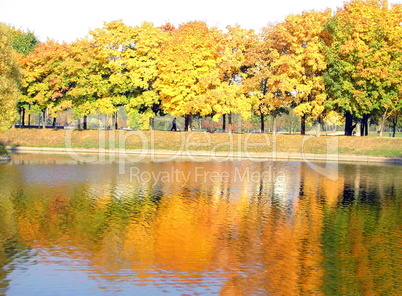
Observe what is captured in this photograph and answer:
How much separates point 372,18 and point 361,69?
21.6ft

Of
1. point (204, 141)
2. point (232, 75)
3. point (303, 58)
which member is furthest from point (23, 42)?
point (303, 58)

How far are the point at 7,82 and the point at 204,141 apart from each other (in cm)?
2466

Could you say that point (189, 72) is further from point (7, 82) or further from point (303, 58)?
point (7, 82)

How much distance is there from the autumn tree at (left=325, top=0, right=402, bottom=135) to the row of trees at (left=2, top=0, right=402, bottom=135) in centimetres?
11

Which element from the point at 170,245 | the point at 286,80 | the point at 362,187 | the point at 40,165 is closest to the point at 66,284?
the point at 170,245

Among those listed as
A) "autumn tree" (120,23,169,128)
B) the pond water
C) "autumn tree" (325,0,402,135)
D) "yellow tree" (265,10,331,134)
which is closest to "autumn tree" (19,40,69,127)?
"autumn tree" (120,23,169,128)

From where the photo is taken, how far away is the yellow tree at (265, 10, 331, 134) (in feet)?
194

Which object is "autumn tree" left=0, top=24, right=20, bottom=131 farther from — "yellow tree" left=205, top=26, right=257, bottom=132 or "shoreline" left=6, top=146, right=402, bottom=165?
"yellow tree" left=205, top=26, right=257, bottom=132

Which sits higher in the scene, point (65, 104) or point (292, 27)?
point (292, 27)

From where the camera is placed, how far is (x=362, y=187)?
95.3 ft

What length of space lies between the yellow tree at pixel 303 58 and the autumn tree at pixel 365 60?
56.7 inches

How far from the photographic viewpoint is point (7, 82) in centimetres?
4238

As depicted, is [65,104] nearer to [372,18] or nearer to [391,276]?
[372,18]

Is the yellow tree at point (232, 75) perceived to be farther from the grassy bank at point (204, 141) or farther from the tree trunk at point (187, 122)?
the tree trunk at point (187, 122)
